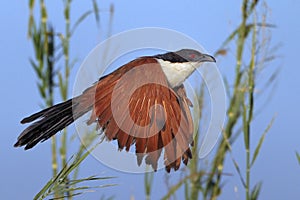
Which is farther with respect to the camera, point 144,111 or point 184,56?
point 184,56

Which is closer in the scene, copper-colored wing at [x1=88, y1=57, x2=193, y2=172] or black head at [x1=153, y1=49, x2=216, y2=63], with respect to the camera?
copper-colored wing at [x1=88, y1=57, x2=193, y2=172]

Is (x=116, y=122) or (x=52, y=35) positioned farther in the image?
(x=52, y=35)

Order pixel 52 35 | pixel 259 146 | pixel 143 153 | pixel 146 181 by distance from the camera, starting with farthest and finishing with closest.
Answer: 1. pixel 52 35
2. pixel 146 181
3. pixel 259 146
4. pixel 143 153

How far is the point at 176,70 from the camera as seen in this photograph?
437mm

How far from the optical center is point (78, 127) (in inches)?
16.3

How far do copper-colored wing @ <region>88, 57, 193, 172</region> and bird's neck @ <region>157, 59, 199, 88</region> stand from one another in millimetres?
26

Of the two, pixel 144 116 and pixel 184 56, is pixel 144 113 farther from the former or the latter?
pixel 184 56

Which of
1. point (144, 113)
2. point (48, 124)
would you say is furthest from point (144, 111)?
point (48, 124)

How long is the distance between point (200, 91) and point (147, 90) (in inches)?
28.0

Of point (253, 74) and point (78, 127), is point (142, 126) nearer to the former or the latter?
point (78, 127)

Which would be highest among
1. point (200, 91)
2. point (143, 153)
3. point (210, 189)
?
point (143, 153)

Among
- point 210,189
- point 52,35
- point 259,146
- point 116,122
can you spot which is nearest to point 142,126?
point 116,122

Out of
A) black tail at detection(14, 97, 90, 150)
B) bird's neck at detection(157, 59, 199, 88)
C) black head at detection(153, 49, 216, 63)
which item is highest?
black head at detection(153, 49, 216, 63)

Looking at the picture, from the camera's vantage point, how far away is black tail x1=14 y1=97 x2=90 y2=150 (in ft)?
1.44
